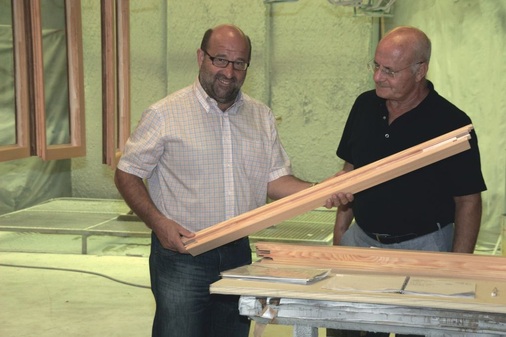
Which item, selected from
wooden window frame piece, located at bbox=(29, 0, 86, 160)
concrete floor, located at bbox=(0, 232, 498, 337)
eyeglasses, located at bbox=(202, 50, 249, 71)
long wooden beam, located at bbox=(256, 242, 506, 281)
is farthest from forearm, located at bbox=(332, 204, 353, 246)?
concrete floor, located at bbox=(0, 232, 498, 337)

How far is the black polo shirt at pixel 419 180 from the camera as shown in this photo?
12.0 feet

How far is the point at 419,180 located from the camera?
12.0ft

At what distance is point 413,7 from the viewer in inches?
300

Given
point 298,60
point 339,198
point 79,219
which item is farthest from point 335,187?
point 79,219

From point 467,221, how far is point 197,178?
45.2 inches

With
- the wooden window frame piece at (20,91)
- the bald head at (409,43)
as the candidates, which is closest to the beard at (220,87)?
the bald head at (409,43)

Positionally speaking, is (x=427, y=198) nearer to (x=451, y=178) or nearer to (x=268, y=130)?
(x=451, y=178)

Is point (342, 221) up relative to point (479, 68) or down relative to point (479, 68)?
down

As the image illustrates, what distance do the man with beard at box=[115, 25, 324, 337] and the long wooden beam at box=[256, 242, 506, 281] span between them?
1.02 ft

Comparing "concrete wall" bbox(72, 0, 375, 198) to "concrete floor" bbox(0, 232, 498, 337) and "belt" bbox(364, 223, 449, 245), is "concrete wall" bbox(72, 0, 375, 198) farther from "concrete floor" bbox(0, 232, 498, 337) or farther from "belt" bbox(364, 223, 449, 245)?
"belt" bbox(364, 223, 449, 245)

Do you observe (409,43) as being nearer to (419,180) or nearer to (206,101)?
(419,180)

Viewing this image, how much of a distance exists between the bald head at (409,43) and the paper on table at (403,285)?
110cm

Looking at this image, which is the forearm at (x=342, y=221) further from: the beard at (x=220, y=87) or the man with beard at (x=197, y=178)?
the beard at (x=220, y=87)

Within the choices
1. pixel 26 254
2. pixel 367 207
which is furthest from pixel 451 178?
pixel 26 254
